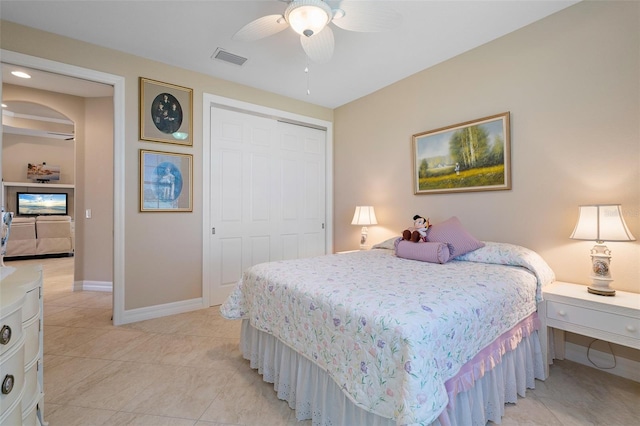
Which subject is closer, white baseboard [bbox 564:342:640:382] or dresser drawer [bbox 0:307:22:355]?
dresser drawer [bbox 0:307:22:355]

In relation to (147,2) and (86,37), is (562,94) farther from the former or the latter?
(86,37)

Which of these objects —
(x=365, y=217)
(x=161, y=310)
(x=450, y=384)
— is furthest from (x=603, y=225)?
(x=161, y=310)

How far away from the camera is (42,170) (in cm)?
680

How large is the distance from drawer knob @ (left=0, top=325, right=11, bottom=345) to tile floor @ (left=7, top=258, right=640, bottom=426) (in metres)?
0.92

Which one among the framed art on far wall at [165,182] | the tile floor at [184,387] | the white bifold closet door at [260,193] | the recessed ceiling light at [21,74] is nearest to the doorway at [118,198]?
the framed art on far wall at [165,182]

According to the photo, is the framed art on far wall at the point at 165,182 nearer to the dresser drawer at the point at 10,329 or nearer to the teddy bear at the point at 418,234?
the dresser drawer at the point at 10,329

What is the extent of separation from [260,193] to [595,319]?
10.9 feet

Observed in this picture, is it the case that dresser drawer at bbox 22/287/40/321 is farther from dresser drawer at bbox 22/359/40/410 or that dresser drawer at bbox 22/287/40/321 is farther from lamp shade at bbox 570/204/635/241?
lamp shade at bbox 570/204/635/241

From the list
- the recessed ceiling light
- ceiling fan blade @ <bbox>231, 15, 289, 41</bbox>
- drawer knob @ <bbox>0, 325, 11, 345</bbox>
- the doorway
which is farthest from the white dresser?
the recessed ceiling light

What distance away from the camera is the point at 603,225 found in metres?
1.86

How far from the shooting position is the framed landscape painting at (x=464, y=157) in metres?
2.61

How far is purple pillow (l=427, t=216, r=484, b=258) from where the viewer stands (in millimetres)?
2379

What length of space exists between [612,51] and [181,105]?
3.80 meters

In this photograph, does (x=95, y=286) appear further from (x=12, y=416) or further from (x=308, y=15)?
(x=308, y=15)
